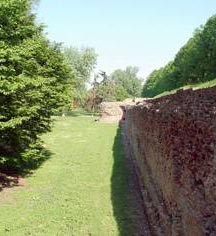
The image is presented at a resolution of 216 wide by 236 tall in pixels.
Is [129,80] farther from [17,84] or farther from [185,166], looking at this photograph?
[185,166]

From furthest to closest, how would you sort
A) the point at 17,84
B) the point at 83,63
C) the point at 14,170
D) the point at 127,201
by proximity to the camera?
1. the point at 83,63
2. the point at 14,170
3. the point at 17,84
4. the point at 127,201

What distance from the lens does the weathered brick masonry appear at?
22.0 ft

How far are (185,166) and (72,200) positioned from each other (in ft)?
27.0

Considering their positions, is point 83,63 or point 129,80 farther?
point 129,80

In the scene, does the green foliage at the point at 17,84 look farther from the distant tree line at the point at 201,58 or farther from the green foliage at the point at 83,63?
the green foliage at the point at 83,63

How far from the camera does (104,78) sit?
88.2 metres

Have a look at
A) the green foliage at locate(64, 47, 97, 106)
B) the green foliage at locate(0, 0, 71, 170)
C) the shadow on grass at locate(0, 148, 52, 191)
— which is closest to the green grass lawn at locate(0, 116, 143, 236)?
the shadow on grass at locate(0, 148, 52, 191)

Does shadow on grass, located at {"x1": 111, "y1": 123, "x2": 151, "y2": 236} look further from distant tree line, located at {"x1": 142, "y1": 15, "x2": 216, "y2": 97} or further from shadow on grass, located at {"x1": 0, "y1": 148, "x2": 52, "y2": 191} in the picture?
distant tree line, located at {"x1": 142, "y1": 15, "x2": 216, "y2": 97}

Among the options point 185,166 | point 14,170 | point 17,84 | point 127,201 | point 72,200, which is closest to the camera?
point 185,166

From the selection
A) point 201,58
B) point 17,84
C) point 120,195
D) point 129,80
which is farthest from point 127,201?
point 129,80

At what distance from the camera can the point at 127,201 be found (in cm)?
1566

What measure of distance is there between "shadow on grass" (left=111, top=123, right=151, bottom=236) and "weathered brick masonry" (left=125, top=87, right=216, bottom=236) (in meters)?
0.46

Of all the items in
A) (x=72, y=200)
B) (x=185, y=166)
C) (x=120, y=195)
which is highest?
(x=185, y=166)

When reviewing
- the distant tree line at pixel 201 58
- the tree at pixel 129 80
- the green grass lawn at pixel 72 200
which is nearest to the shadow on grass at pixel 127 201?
the green grass lawn at pixel 72 200
